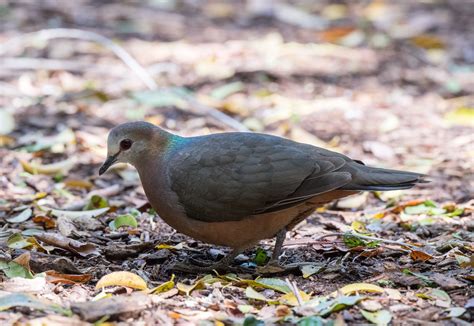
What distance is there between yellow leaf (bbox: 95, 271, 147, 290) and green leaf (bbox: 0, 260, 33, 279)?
15.9 inches

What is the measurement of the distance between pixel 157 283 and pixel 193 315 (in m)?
0.67

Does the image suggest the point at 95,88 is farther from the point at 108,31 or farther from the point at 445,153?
the point at 445,153

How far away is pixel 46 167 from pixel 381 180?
114 inches

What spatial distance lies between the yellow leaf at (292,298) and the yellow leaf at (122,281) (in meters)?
0.71

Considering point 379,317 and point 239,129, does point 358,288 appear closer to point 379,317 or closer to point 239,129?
point 379,317

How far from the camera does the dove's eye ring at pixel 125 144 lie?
5.01 m

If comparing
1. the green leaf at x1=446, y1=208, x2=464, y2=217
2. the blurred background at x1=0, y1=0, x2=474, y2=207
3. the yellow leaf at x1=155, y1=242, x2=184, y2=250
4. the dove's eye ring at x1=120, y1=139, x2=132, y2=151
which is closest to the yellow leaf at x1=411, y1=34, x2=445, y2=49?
the blurred background at x1=0, y1=0, x2=474, y2=207

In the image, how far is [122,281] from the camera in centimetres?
420

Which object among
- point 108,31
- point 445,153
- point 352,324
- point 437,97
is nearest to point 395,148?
point 445,153

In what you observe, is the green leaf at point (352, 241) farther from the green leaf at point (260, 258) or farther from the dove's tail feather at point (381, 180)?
the green leaf at point (260, 258)

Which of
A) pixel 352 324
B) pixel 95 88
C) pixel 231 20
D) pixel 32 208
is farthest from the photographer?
pixel 231 20

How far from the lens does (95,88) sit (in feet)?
28.7

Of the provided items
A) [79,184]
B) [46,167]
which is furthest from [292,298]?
[46,167]

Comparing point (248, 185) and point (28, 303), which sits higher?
point (248, 185)
